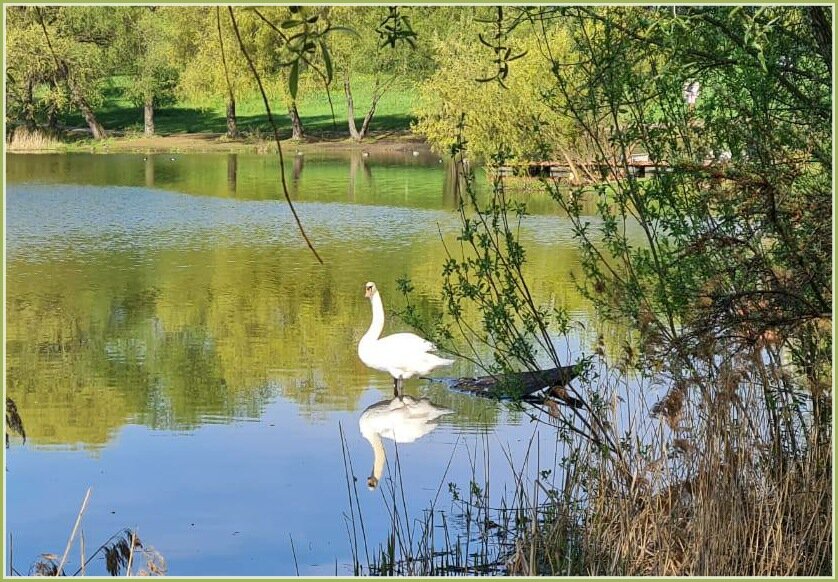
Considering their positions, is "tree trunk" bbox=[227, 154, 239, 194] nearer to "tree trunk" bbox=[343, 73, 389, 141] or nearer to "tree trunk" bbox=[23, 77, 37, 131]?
"tree trunk" bbox=[343, 73, 389, 141]

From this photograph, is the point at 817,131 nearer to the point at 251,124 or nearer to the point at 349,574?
the point at 349,574

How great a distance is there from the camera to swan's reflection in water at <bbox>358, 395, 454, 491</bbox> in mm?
8477

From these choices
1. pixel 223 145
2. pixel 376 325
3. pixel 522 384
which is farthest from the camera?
pixel 223 145

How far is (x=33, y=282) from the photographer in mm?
14664

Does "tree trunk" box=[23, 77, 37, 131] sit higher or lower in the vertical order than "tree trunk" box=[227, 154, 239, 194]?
higher

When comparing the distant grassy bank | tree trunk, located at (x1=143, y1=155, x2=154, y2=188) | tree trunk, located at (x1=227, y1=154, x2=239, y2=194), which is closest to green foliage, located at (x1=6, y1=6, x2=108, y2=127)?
the distant grassy bank

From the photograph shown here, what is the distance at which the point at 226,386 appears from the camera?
996cm

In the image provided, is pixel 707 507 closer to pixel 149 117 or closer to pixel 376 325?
pixel 376 325

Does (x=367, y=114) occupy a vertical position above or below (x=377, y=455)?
above

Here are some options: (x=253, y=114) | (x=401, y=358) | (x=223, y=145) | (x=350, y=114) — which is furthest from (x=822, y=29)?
(x=253, y=114)

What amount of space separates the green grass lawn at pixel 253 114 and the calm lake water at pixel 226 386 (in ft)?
60.4

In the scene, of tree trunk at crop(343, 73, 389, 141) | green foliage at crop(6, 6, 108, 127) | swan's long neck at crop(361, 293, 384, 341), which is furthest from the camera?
tree trunk at crop(343, 73, 389, 141)

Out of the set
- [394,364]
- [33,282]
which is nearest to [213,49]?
[33,282]

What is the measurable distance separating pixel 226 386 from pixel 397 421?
1648 mm
